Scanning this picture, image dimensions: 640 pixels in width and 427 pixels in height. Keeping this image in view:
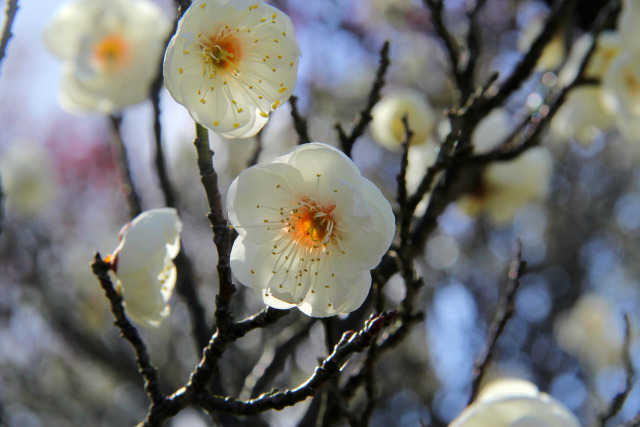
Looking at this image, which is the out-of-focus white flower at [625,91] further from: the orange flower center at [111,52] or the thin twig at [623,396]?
the orange flower center at [111,52]

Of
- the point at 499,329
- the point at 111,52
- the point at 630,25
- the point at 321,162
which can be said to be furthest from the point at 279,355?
the point at 630,25

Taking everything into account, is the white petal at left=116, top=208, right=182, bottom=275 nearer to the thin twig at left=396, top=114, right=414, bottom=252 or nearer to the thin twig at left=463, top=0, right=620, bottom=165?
the thin twig at left=396, top=114, right=414, bottom=252

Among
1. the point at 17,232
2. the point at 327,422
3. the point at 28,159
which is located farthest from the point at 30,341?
the point at 327,422

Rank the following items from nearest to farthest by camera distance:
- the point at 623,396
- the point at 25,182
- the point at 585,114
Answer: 1. the point at 623,396
2. the point at 585,114
3. the point at 25,182

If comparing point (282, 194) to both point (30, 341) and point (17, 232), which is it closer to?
point (17, 232)

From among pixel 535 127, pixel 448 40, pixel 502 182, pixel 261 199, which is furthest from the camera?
pixel 502 182

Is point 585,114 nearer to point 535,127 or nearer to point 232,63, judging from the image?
point 535,127

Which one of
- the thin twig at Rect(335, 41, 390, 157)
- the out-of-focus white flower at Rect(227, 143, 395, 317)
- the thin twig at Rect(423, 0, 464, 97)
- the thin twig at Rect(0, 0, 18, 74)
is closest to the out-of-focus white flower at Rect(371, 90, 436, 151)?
the thin twig at Rect(423, 0, 464, 97)
